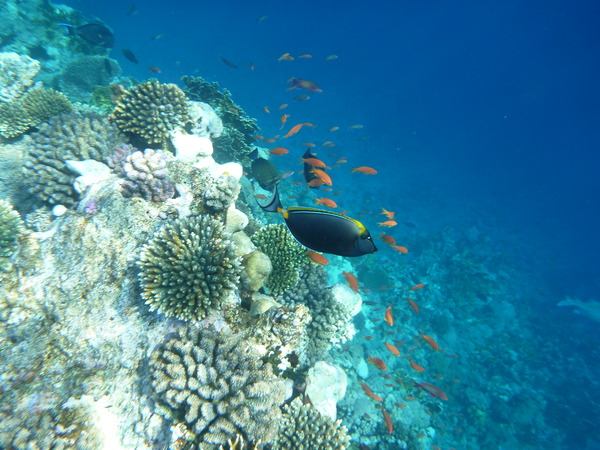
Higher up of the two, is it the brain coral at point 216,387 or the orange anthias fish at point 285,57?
the orange anthias fish at point 285,57

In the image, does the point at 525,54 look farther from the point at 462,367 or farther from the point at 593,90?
the point at 462,367

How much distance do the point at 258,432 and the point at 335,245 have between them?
280 centimetres

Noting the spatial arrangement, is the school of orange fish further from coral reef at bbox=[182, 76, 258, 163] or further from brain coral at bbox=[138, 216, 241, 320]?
brain coral at bbox=[138, 216, 241, 320]

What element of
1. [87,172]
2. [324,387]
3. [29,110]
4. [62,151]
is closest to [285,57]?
[29,110]

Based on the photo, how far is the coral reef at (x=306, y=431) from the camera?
4.26m

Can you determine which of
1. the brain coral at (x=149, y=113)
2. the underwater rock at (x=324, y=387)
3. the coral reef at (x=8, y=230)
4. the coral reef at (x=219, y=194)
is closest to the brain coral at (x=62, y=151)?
the brain coral at (x=149, y=113)

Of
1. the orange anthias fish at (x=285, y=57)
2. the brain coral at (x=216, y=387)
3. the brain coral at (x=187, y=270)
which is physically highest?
the orange anthias fish at (x=285, y=57)

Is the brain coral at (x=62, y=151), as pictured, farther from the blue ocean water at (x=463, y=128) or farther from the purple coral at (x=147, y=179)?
the blue ocean water at (x=463, y=128)

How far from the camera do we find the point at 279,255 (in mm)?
5691

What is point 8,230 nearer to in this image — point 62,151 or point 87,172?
point 87,172

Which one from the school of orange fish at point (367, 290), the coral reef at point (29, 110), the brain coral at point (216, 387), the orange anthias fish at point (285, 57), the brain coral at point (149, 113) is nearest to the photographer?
the brain coral at point (216, 387)

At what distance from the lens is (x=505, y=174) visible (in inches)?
2670

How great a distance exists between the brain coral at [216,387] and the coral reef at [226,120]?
7666 mm

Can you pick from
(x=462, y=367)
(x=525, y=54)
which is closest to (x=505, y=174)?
(x=462, y=367)
